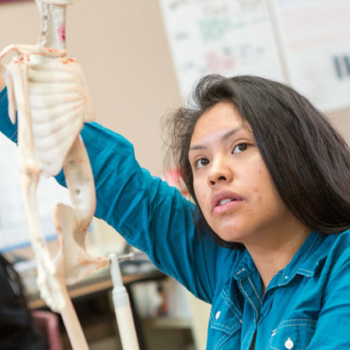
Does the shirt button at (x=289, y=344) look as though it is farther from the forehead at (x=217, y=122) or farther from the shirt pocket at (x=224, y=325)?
the forehead at (x=217, y=122)

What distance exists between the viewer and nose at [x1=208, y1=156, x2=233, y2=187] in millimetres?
1006

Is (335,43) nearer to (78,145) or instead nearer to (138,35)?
(138,35)

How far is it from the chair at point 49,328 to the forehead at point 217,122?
0.90 metres

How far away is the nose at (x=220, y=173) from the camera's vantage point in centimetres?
101

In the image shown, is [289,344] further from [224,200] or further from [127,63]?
[127,63]

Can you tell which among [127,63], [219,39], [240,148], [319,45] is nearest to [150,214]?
[240,148]

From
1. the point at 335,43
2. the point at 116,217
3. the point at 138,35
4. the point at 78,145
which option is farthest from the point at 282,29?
the point at 78,145

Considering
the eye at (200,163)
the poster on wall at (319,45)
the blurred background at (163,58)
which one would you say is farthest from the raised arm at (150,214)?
the poster on wall at (319,45)

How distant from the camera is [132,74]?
2.99 m

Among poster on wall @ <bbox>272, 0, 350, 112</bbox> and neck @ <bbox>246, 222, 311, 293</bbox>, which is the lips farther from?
poster on wall @ <bbox>272, 0, 350, 112</bbox>

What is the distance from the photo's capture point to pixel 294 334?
95 cm

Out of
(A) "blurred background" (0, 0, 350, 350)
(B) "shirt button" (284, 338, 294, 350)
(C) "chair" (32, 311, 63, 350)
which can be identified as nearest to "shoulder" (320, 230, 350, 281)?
(B) "shirt button" (284, 338, 294, 350)

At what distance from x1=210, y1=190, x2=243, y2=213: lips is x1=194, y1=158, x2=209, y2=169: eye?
0.38 feet

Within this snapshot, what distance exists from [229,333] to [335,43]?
2310 mm
